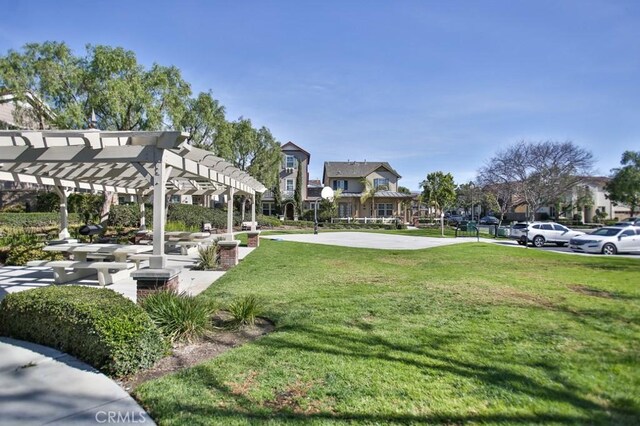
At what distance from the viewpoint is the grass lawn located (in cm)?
335

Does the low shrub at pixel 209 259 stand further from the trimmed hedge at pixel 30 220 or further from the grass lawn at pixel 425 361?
the trimmed hedge at pixel 30 220

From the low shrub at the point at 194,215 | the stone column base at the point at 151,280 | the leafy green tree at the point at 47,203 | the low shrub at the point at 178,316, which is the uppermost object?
the leafy green tree at the point at 47,203

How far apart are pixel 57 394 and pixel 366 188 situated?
4495 centimetres

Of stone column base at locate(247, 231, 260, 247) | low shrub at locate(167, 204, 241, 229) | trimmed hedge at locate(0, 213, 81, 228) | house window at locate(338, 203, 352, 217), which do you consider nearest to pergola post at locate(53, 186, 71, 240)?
stone column base at locate(247, 231, 260, 247)

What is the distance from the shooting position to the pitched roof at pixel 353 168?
168ft

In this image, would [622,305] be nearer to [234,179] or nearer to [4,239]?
[234,179]

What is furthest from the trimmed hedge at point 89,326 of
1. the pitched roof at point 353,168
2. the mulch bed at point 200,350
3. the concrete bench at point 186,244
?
the pitched roof at point 353,168

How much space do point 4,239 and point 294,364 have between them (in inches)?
530

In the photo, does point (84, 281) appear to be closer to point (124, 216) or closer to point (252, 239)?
point (252, 239)

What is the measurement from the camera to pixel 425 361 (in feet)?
14.4

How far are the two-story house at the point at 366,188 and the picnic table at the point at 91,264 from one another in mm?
38334

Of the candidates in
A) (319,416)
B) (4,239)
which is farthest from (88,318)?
(4,239)

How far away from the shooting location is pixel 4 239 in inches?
508

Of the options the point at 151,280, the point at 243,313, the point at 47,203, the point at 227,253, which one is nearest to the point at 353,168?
the point at 47,203
